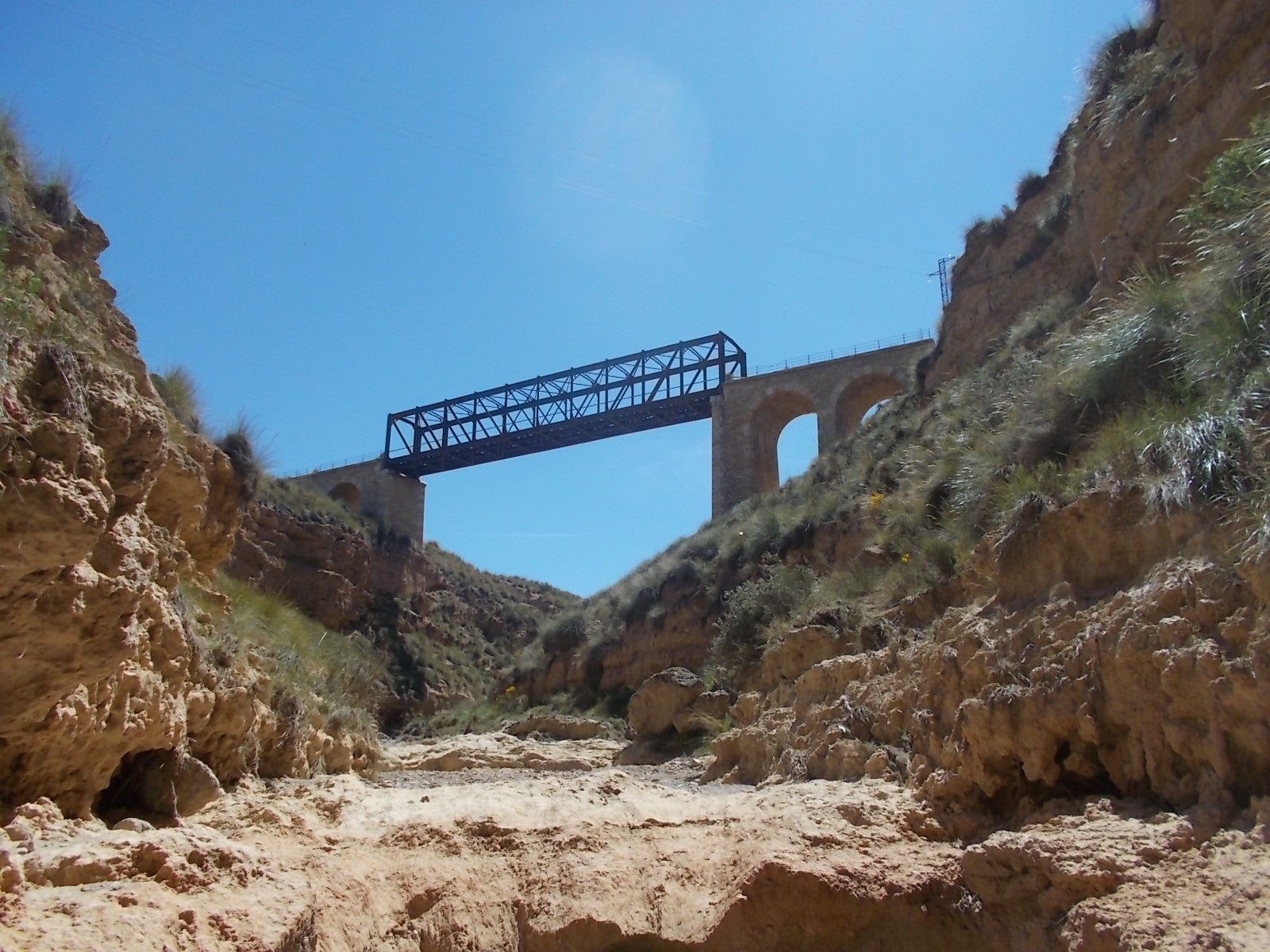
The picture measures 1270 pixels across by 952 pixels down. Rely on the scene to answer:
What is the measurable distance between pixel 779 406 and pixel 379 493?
60.7 ft

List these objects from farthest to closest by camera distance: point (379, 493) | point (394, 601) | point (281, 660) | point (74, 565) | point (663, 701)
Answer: point (379, 493)
point (394, 601)
point (663, 701)
point (281, 660)
point (74, 565)

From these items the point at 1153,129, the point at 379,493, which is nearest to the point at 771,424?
the point at 379,493

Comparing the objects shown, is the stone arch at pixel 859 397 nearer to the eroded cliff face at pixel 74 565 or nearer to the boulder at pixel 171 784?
the boulder at pixel 171 784

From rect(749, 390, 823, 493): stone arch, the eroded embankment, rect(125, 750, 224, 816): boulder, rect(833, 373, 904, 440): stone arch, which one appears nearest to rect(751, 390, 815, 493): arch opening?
rect(749, 390, 823, 493): stone arch

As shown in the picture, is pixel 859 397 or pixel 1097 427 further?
pixel 859 397

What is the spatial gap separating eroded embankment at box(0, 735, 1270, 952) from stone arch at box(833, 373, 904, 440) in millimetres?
22456

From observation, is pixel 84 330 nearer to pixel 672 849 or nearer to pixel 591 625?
pixel 672 849

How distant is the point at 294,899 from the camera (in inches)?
150

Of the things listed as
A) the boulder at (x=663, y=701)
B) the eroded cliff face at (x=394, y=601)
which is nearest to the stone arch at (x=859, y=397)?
the eroded cliff face at (x=394, y=601)

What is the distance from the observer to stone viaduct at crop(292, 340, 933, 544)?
27203mm

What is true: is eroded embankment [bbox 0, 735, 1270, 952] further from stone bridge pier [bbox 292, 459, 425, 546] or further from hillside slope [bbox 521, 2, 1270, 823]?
stone bridge pier [bbox 292, 459, 425, 546]

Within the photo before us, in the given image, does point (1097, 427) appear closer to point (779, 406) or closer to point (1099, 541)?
point (1099, 541)

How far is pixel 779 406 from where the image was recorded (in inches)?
1167

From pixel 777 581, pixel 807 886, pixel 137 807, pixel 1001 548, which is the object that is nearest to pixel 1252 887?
pixel 807 886
